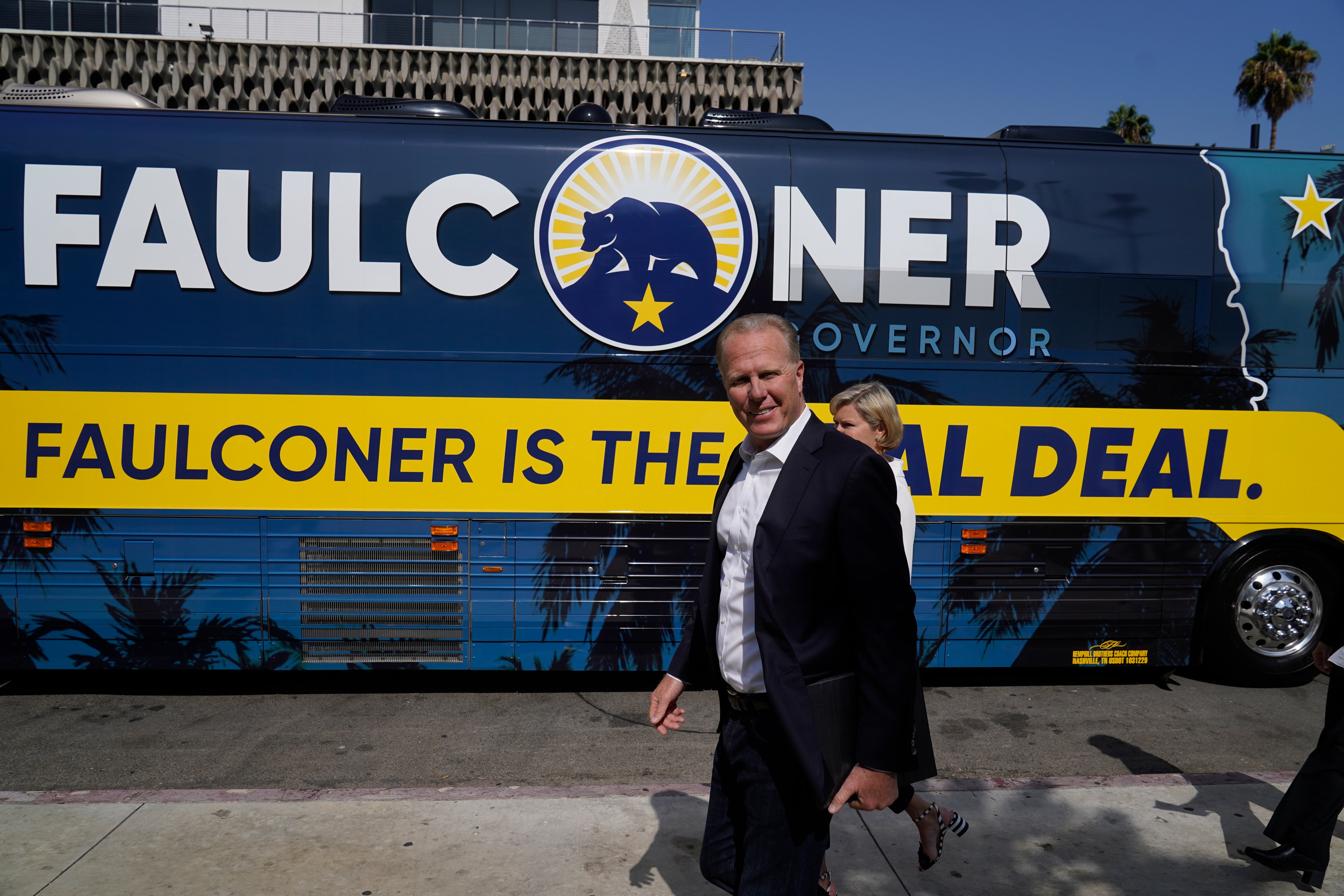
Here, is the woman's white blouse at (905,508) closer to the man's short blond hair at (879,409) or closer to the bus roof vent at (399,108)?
the man's short blond hair at (879,409)

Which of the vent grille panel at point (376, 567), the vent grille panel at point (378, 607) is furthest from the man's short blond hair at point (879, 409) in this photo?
the vent grille panel at point (378, 607)

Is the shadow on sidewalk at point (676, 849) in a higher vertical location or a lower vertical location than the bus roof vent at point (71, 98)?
lower

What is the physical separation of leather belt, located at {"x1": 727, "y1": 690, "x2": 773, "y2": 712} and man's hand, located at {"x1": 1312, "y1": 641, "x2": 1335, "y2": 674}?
8.21ft

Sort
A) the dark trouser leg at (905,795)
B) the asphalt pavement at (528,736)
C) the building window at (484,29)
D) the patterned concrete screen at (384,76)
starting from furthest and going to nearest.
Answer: the building window at (484,29) < the patterned concrete screen at (384,76) < the asphalt pavement at (528,736) < the dark trouser leg at (905,795)

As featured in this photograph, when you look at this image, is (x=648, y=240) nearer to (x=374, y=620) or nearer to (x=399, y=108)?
(x=399, y=108)

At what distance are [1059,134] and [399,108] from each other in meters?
4.17

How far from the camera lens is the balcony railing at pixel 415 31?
2105 cm

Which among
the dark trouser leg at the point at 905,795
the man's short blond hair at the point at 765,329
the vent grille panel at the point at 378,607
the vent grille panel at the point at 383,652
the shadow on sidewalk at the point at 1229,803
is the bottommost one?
the shadow on sidewalk at the point at 1229,803

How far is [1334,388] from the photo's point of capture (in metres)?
5.25

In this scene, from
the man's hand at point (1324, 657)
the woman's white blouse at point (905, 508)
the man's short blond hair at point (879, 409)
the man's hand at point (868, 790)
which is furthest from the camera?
the man's hand at point (1324, 657)

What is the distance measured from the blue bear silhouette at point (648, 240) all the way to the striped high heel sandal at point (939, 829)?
119 inches

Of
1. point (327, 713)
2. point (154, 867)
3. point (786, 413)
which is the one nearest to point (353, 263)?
point (327, 713)

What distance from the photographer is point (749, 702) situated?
2184 mm

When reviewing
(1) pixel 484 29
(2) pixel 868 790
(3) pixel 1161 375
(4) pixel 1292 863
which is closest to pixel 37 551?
(2) pixel 868 790
